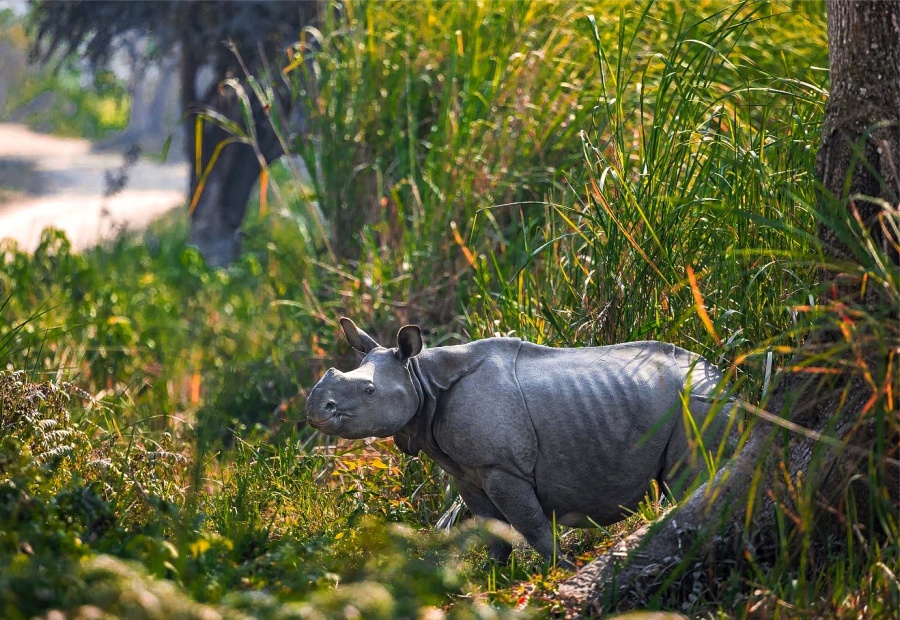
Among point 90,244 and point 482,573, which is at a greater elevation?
point 482,573

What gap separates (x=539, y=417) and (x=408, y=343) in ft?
1.54

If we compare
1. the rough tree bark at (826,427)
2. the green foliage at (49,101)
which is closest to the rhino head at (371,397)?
the rough tree bark at (826,427)

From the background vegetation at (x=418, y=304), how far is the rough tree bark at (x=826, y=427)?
11cm

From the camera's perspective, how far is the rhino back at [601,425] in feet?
11.9

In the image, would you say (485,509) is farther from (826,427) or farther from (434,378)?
(826,427)

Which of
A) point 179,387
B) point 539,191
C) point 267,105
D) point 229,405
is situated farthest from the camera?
point 179,387

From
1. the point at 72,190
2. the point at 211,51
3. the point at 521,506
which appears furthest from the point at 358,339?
the point at 72,190

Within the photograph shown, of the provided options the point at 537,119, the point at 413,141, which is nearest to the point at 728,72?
the point at 537,119

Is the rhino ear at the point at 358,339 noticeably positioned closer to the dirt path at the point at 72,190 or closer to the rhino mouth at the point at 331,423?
the rhino mouth at the point at 331,423

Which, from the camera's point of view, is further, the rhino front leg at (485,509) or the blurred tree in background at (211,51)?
the blurred tree in background at (211,51)

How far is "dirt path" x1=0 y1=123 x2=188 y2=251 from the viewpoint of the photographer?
13688 millimetres

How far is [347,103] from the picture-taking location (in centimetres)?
689

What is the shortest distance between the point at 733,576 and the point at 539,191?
3.24m

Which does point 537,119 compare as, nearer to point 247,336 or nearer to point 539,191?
point 539,191
